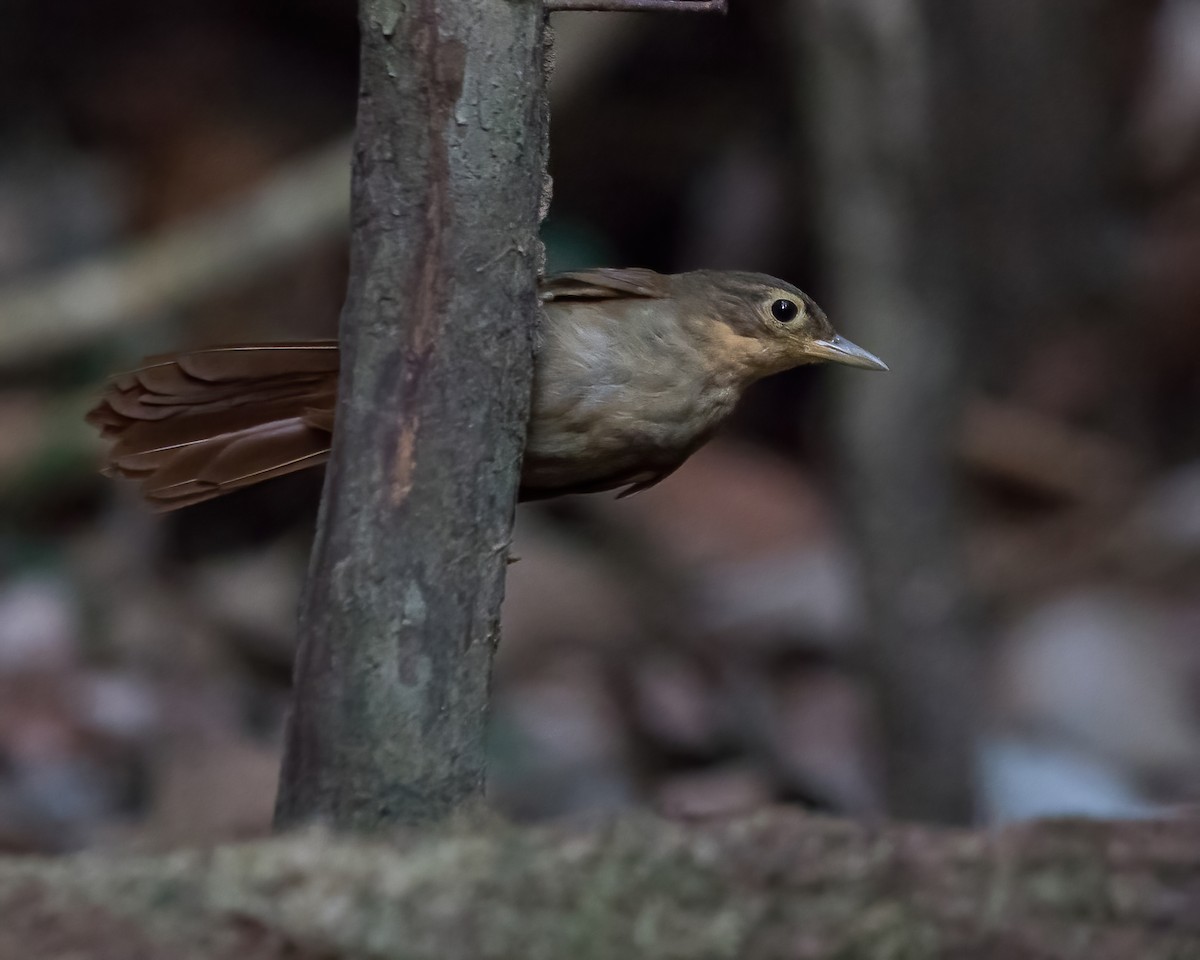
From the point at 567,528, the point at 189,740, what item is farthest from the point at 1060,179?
the point at 189,740

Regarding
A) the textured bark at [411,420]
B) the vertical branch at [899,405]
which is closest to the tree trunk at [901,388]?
the vertical branch at [899,405]

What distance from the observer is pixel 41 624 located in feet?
18.9

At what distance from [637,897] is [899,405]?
269 cm

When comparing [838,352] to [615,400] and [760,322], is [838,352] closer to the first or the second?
[760,322]

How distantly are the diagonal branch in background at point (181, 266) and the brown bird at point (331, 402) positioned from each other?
3474 millimetres

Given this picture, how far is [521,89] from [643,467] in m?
0.73

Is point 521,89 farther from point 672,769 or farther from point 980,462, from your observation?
point 980,462

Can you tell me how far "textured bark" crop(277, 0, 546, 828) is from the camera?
2127 mm

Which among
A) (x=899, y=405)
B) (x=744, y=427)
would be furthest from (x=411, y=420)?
(x=744, y=427)

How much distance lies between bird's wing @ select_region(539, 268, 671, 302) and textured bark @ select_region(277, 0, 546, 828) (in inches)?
19.7

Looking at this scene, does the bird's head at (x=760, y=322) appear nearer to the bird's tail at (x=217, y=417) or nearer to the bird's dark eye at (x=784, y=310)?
the bird's dark eye at (x=784, y=310)

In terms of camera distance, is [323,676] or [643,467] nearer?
[323,676]

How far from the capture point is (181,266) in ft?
20.2

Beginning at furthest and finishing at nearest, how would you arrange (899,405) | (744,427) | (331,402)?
(744,427) → (899,405) → (331,402)
